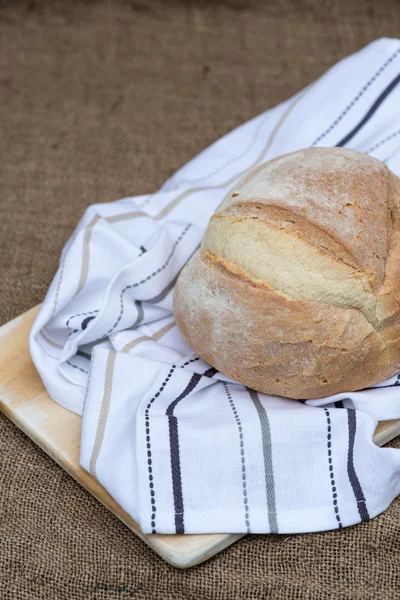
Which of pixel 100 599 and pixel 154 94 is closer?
pixel 100 599

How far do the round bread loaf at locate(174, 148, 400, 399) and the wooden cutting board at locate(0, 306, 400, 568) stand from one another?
0.15 meters

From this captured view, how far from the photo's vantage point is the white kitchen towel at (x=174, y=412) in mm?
1121

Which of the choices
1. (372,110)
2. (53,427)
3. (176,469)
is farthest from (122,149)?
(176,469)

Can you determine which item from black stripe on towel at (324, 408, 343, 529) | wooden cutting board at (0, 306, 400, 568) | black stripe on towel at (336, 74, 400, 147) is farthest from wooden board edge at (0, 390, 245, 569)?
black stripe on towel at (336, 74, 400, 147)

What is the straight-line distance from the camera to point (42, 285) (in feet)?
5.26

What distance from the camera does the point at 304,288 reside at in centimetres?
115

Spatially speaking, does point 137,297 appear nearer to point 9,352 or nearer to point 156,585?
point 9,352

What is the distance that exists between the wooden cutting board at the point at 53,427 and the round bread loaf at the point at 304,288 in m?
0.15

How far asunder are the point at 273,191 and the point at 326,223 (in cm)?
10

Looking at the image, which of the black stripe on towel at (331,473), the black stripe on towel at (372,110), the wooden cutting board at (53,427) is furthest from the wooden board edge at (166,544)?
the black stripe on towel at (372,110)

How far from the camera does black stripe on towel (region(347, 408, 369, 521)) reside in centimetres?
113

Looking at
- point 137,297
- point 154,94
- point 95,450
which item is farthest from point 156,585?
point 154,94

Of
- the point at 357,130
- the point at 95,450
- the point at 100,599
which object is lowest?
the point at 100,599

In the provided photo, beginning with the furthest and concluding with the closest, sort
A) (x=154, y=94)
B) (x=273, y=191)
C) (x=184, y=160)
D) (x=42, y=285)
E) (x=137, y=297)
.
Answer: (x=154, y=94) < (x=184, y=160) < (x=42, y=285) < (x=137, y=297) < (x=273, y=191)
